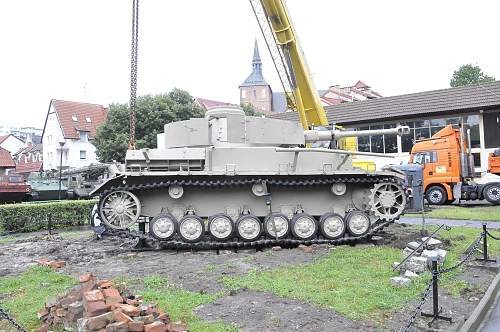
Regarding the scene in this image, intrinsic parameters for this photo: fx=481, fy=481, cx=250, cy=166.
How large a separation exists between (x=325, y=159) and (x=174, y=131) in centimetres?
361

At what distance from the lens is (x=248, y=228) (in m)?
10.2

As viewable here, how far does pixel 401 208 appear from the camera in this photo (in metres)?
10.8

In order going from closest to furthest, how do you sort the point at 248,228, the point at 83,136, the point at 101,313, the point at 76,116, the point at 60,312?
1. the point at 101,313
2. the point at 60,312
3. the point at 248,228
4. the point at 83,136
5. the point at 76,116

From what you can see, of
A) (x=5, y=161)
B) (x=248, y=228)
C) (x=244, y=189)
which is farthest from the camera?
(x=5, y=161)

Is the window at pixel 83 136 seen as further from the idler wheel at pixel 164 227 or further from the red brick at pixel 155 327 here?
the red brick at pixel 155 327

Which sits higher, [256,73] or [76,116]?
[256,73]

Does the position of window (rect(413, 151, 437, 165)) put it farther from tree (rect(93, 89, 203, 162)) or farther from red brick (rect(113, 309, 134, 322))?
tree (rect(93, 89, 203, 162))

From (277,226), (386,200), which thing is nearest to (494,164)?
(386,200)

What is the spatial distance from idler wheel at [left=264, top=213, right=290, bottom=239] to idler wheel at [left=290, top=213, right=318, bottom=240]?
0.15 metres

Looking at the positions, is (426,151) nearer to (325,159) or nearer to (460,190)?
(460,190)

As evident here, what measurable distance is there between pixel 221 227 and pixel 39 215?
978 centimetres

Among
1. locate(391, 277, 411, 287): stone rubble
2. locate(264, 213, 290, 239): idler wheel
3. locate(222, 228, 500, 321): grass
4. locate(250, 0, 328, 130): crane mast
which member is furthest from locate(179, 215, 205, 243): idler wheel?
locate(250, 0, 328, 130): crane mast

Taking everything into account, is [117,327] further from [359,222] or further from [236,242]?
[359,222]

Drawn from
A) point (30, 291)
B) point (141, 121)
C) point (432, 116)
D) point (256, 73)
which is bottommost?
point (30, 291)
